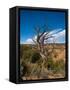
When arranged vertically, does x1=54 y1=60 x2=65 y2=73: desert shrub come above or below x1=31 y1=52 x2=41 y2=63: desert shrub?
below

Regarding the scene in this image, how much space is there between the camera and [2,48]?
2.33 m

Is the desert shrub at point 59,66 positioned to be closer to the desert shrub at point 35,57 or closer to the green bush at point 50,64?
the green bush at point 50,64

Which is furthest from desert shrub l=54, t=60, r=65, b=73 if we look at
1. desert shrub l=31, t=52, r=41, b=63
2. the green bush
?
desert shrub l=31, t=52, r=41, b=63

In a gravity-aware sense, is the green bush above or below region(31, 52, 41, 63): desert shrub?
below

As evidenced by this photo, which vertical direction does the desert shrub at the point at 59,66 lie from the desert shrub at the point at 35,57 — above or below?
below

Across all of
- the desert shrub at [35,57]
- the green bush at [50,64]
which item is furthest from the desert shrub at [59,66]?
the desert shrub at [35,57]

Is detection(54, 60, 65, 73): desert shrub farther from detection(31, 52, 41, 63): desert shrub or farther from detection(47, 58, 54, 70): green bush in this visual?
detection(31, 52, 41, 63): desert shrub

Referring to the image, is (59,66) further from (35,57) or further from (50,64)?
(35,57)

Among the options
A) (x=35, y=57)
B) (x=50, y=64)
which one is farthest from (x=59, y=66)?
(x=35, y=57)
